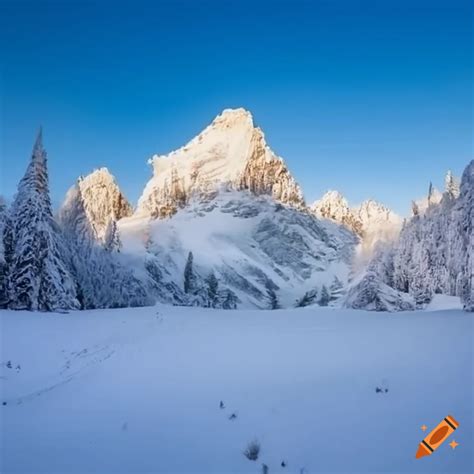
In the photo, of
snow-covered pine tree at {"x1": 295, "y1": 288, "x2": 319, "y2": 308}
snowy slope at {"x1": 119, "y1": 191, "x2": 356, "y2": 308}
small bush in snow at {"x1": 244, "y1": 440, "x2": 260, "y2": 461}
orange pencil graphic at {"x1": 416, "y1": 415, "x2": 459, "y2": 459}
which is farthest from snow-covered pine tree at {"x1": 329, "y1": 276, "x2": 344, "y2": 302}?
small bush in snow at {"x1": 244, "y1": 440, "x2": 260, "y2": 461}

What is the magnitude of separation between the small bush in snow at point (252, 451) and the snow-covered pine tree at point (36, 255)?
18620mm

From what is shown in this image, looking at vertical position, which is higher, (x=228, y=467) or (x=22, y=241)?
(x=22, y=241)

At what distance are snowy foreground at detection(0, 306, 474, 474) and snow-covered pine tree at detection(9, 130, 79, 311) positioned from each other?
29.9 feet

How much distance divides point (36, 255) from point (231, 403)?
1828 cm

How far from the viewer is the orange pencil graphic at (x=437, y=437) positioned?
476 centimetres

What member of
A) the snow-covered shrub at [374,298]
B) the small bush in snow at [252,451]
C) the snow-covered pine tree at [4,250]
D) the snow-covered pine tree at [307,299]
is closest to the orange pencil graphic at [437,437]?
the small bush in snow at [252,451]

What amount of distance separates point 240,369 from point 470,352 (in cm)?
496

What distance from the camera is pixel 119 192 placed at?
582ft

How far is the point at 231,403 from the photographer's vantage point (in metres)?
6.54

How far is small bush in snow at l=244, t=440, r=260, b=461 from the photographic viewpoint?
15.7 ft

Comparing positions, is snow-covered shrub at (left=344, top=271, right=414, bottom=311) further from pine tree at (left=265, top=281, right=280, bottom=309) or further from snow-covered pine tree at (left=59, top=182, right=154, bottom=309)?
pine tree at (left=265, top=281, right=280, bottom=309)

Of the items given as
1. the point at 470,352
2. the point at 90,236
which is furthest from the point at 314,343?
the point at 90,236

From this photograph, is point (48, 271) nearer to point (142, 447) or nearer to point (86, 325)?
point (86, 325)

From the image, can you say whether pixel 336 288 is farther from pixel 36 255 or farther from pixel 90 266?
pixel 36 255
